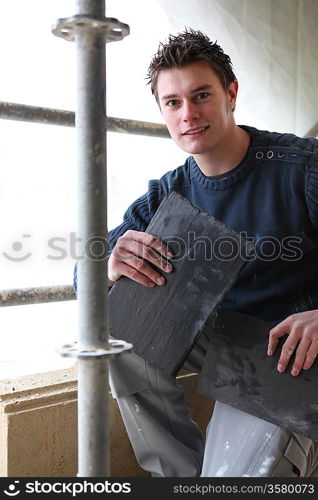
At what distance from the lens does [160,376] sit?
176 cm

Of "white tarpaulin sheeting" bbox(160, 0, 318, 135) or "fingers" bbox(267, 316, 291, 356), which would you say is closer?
"fingers" bbox(267, 316, 291, 356)

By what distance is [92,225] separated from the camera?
3.41 ft

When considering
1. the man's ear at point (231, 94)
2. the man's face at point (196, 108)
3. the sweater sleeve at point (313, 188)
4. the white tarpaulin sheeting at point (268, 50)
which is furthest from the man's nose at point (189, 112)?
the white tarpaulin sheeting at point (268, 50)

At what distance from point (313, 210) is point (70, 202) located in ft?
3.05

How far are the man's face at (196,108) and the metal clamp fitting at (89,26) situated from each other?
0.73 meters

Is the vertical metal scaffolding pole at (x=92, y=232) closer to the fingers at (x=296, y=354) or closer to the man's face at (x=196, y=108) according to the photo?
the fingers at (x=296, y=354)

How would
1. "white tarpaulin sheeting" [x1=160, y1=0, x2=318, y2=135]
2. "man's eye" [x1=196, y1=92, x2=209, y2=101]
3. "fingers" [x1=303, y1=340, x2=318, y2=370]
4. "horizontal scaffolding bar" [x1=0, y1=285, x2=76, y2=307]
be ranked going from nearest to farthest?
"fingers" [x1=303, y1=340, x2=318, y2=370]
"man's eye" [x1=196, y1=92, x2=209, y2=101]
"horizontal scaffolding bar" [x1=0, y1=285, x2=76, y2=307]
"white tarpaulin sheeting" [x1=160, y1=0, x2=318, y2=135]

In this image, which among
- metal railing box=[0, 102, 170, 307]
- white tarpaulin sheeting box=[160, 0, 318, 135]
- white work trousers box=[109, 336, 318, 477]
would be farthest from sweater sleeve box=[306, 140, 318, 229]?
white tarpaulin sheeting box=[160, 0, 318, 135]

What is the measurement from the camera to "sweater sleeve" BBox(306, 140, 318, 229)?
166 centimetres

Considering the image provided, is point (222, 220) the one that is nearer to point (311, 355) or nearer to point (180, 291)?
point (180, 291)

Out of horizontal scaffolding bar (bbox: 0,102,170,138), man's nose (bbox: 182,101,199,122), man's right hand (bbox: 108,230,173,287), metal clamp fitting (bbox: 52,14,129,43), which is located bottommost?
man's right hand (bbox: 108,230,173,287)

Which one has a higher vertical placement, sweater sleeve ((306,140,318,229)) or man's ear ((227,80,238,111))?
man's ear ((227,80,238,111))

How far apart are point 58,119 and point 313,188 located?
2.62 feet

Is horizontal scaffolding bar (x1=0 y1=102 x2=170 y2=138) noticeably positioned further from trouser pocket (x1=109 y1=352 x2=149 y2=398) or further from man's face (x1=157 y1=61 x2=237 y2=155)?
trouser pocket (x1=109 y1=352 x2=149 y2=398)
